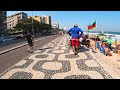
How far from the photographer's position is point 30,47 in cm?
1529
